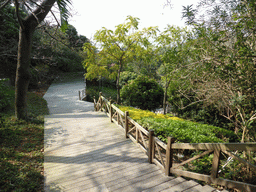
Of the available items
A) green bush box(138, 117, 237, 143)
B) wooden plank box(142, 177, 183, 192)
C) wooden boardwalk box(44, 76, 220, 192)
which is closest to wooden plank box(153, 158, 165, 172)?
wooden boardwalk box(44, 76, 220, 192)

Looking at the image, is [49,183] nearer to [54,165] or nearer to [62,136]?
[54,165]

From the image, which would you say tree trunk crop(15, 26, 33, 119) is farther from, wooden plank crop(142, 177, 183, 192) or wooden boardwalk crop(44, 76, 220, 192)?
wooden plank crop(142, 177, 183, 192)

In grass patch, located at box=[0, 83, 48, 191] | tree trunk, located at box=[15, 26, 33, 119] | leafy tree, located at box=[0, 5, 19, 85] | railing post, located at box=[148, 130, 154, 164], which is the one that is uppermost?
A: leafy tree, located at box=[0, 5, 19, 85]

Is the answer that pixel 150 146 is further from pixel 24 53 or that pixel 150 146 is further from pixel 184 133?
pixel 24 53

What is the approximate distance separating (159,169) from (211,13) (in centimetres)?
382

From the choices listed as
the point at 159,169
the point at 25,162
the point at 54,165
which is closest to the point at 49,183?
the point at 54,165

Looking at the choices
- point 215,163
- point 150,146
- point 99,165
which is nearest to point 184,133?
point 150,146

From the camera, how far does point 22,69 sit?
7633 millimetres

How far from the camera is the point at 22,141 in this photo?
6.07 m

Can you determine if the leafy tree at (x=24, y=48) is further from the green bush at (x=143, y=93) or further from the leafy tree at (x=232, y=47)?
the leafy tree at (x=232, y=47)

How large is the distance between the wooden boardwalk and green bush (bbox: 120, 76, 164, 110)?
4.29m

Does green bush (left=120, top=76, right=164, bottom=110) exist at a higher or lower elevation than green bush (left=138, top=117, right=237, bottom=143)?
higher

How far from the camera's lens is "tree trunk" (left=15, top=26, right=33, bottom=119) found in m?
7.48

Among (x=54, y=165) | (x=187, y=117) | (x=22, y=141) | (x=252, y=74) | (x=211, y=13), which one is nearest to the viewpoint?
(x=252, y=74)
